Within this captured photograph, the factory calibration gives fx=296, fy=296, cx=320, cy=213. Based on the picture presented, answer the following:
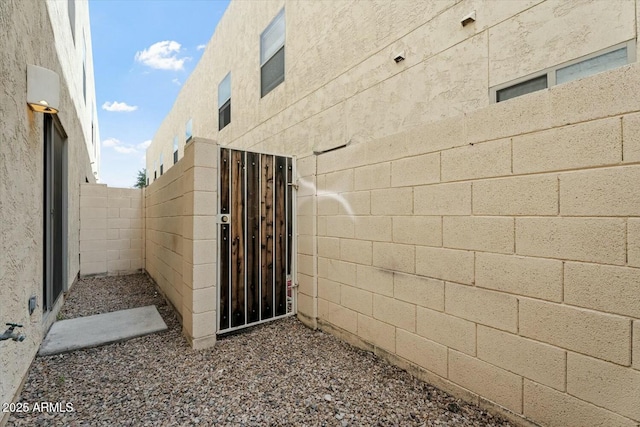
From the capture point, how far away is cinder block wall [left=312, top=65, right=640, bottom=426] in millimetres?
1509

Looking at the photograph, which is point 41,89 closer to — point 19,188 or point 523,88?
point 19,188

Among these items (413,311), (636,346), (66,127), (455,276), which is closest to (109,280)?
(66,127)

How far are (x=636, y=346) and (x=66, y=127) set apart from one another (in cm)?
659

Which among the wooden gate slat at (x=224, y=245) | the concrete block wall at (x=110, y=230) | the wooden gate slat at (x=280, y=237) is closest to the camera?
the wooden gate slat at (x=224, y=245)

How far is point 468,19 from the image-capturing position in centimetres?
264

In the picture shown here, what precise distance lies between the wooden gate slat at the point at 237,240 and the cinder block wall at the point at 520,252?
1.41 m

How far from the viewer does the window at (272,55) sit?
550cm

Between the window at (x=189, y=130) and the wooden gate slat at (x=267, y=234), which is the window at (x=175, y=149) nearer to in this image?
the window at (x=189, y=130)

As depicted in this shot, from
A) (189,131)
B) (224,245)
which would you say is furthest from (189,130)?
(224,245)

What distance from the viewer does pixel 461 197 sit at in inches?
84.9

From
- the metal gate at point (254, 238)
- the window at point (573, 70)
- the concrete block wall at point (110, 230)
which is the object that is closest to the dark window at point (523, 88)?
the window at point (573, 70)

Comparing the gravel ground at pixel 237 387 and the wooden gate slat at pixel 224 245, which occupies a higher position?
the wooden gate slat at pixel 224 245

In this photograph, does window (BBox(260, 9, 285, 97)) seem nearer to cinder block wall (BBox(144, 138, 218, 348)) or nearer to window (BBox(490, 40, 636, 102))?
cinder block wall (BBox(144, 138, 218, 348))

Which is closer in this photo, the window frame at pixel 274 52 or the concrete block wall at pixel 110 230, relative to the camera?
the window frame at pixel 274 52
